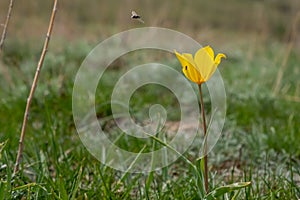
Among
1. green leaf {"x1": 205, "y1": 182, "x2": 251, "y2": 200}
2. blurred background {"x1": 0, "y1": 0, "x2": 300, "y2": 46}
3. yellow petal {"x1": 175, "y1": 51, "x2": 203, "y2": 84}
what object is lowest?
green leaf {"x1": 205, "y1": 182, "x2": 251, "y2": 200}

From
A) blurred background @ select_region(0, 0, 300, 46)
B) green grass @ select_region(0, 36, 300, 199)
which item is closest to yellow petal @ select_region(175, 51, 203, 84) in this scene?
green grass @ select_region(0, 36, 300, 199)

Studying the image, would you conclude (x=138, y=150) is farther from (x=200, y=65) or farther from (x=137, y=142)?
(x=200, y=65)

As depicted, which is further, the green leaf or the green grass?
the green grass

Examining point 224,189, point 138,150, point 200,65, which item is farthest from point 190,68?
point 138,150

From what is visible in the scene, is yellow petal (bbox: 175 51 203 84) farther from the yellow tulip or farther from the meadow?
the meadow

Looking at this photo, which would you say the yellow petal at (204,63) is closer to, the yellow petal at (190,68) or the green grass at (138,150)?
the yellow petal at (190,68)

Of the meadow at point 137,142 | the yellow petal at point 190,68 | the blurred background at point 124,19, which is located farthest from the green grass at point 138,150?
the blurred background at point 124,19

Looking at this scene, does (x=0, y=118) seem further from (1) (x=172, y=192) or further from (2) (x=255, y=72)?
(2) (x=255, y=72)

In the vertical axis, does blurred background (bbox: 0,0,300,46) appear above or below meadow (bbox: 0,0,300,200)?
above

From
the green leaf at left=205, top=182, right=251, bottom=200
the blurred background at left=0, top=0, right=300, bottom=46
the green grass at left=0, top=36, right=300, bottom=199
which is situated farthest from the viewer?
the blurred background at left=0, top=0, right=300, bottom=46
